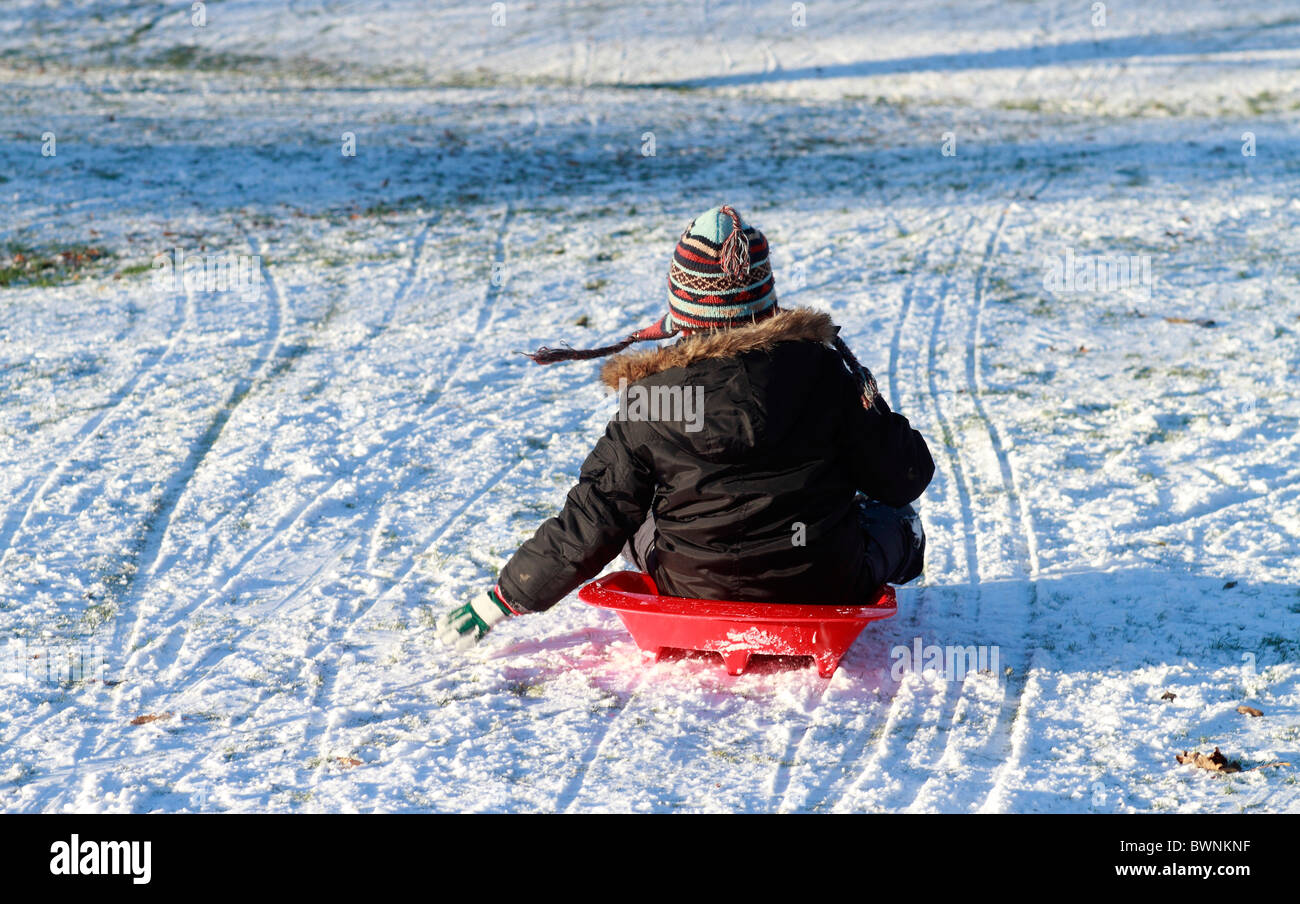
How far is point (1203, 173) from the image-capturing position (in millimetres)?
10719

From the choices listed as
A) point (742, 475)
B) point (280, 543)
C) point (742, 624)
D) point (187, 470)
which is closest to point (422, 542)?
point (280, 543)

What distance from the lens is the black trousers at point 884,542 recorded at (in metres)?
3.82

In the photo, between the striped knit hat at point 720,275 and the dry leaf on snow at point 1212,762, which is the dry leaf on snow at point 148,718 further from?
the dry leaf on snow at point 1212,762

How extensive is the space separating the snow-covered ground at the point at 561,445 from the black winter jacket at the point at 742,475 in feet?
1.28

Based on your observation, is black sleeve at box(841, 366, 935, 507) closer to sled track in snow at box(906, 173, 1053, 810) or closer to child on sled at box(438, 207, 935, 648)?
child on sled at box(438, 207, 935, 648)

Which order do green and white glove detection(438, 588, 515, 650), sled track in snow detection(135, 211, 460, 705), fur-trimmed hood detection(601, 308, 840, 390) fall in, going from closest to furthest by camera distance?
1. fur-trimmed hood detection(601, 308, 840, 390)
2. green and white glove detection(438, 588, 515, 650)
3. sled track in snow detection(135, 211, 460, 705)

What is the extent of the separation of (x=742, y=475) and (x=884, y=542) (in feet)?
2.15

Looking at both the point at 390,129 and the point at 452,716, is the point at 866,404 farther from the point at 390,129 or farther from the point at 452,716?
the point at 390,129

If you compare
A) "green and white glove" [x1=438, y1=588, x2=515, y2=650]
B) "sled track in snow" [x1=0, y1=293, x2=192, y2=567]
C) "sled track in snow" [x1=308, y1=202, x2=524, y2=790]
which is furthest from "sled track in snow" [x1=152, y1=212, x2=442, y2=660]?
"green and white glove" [x1=438, y1=588, x2=515, y2=650]

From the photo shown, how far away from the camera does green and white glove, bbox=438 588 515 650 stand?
3799mm

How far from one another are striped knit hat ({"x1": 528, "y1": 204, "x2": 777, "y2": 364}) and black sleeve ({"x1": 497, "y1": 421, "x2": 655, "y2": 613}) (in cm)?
40

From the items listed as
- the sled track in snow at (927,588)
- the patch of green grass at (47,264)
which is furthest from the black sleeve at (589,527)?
the patch of green grass at (47,264)

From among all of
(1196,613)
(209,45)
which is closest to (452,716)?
(1196,613)
